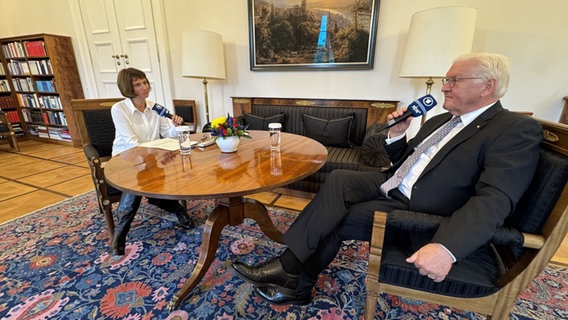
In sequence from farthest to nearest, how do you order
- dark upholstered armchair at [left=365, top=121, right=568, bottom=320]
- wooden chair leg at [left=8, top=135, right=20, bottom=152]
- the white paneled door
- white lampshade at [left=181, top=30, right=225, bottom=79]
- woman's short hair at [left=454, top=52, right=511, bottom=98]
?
wooden chair leg at [left=8, top=135, right=20, bottom=152], the white paneled door, white lampshade at [left=181, top=30, right=225, bottom=79], woman's short hair at [left=454, top=52, right=511, bottom=98], dark upholstered armchair at [left=365, top=121, right=568, bottom=320]

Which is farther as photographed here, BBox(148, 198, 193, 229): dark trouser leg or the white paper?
BBox(148, 198, 193, 229): dark trouser leg

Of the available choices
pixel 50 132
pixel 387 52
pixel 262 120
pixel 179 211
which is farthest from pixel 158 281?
pixel 50 132

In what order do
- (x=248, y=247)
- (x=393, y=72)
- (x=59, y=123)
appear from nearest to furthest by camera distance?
(x=248, y=247) < (x=393, y=72) < (x=59, y=123)

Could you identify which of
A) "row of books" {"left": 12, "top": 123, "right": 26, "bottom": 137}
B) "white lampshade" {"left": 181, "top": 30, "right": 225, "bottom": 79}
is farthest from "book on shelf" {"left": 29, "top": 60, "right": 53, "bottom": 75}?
"white lampshade" {"left": 181, "top": 30, "right": 225, "bottom": 79}

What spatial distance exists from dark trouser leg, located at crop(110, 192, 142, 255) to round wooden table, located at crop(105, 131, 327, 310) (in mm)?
299

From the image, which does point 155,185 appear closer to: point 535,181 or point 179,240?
point 179,240

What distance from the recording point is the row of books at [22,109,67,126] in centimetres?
441

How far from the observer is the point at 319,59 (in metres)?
2.86

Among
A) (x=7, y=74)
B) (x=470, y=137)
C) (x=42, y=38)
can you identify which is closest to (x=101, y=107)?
(x=470, y=137)

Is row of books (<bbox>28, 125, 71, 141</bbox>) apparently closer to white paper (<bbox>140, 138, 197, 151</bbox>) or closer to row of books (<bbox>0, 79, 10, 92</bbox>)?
row of books (<bbox>0, 79, 10, 92</bbox>)

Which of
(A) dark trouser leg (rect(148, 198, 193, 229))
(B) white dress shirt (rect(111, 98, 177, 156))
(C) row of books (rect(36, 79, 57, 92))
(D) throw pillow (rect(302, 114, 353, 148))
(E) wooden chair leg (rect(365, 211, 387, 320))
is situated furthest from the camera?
(C) row of books (rect(36, 79, 57, 92))

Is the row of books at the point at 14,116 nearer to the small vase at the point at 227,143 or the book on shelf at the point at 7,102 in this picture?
the book on shelf at the point at 7,102

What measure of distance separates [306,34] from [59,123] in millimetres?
4588

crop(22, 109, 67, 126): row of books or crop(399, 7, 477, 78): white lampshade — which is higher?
crop(399, 7, 477, 78): white lampshade
